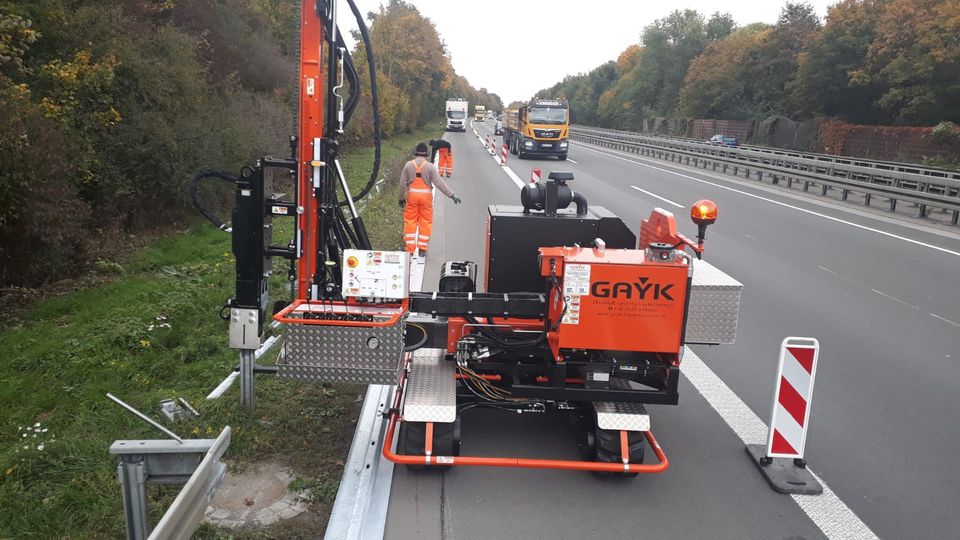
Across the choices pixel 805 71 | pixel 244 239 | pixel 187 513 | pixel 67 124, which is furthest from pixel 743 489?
pixel 805 71

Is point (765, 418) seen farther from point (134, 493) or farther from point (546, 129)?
point (546, 129)

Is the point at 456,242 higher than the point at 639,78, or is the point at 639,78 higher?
the point at 639,78

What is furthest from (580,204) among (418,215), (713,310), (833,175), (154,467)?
(833,175)

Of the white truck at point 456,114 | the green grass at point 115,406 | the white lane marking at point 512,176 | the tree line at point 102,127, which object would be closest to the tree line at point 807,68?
the white truck at point 456,114

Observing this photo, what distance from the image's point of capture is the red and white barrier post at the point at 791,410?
499 cm

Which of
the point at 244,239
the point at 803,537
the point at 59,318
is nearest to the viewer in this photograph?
the point at 803,537

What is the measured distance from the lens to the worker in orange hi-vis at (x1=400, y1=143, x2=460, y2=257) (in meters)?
11.4

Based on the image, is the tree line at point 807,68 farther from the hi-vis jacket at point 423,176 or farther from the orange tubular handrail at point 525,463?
the orange tubular handrail at point 525,463

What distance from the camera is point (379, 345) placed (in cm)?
466

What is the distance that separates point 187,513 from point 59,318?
7.01 metres

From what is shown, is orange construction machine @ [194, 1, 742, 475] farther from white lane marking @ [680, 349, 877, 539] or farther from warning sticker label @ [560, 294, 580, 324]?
white lane marking @ [680, 349, 877, 539]

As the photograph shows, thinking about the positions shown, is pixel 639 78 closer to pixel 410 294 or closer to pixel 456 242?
pixel 456 242

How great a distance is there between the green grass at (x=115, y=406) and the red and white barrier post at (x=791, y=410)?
306cm

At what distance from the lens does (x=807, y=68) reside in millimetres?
52344
